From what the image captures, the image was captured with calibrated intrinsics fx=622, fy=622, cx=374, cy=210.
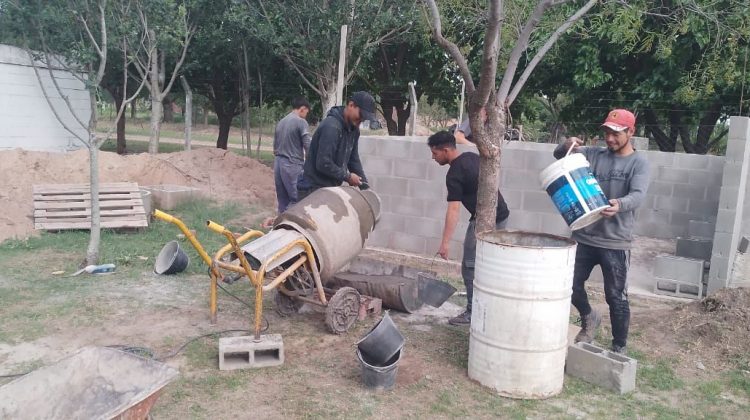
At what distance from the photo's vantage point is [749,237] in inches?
304

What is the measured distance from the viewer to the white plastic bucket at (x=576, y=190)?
3.89 m

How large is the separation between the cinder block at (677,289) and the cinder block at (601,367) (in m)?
2.70

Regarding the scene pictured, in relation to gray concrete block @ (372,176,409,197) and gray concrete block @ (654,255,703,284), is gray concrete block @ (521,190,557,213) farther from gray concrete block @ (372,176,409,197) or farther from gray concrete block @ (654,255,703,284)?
gray concrete block @ (372,176,409,197)

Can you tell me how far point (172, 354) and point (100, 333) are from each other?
78 centimetres

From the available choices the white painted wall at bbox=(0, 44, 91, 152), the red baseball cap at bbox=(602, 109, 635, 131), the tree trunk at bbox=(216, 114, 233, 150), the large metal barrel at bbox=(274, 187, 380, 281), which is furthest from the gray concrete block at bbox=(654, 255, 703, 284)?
the tree trunk at bbox=(216, 114, 233, 150)

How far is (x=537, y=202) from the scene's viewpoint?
7066 millimetres

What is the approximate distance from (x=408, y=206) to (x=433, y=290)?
7.23 feet

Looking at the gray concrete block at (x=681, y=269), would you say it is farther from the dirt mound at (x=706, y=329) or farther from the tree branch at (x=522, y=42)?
the tree branch at (x=522, y=42)

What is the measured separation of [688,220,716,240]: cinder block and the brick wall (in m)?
0.39

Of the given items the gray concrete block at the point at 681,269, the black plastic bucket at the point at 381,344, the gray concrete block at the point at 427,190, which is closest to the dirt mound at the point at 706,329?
the gray concrete block at the point at 681,269

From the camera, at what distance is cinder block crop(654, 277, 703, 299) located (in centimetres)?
642

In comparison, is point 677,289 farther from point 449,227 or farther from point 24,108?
point 24,108

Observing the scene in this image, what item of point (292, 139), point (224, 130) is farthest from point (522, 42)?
point (224, 130)

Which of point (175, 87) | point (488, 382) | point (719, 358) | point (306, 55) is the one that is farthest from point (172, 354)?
point (175, 87)
